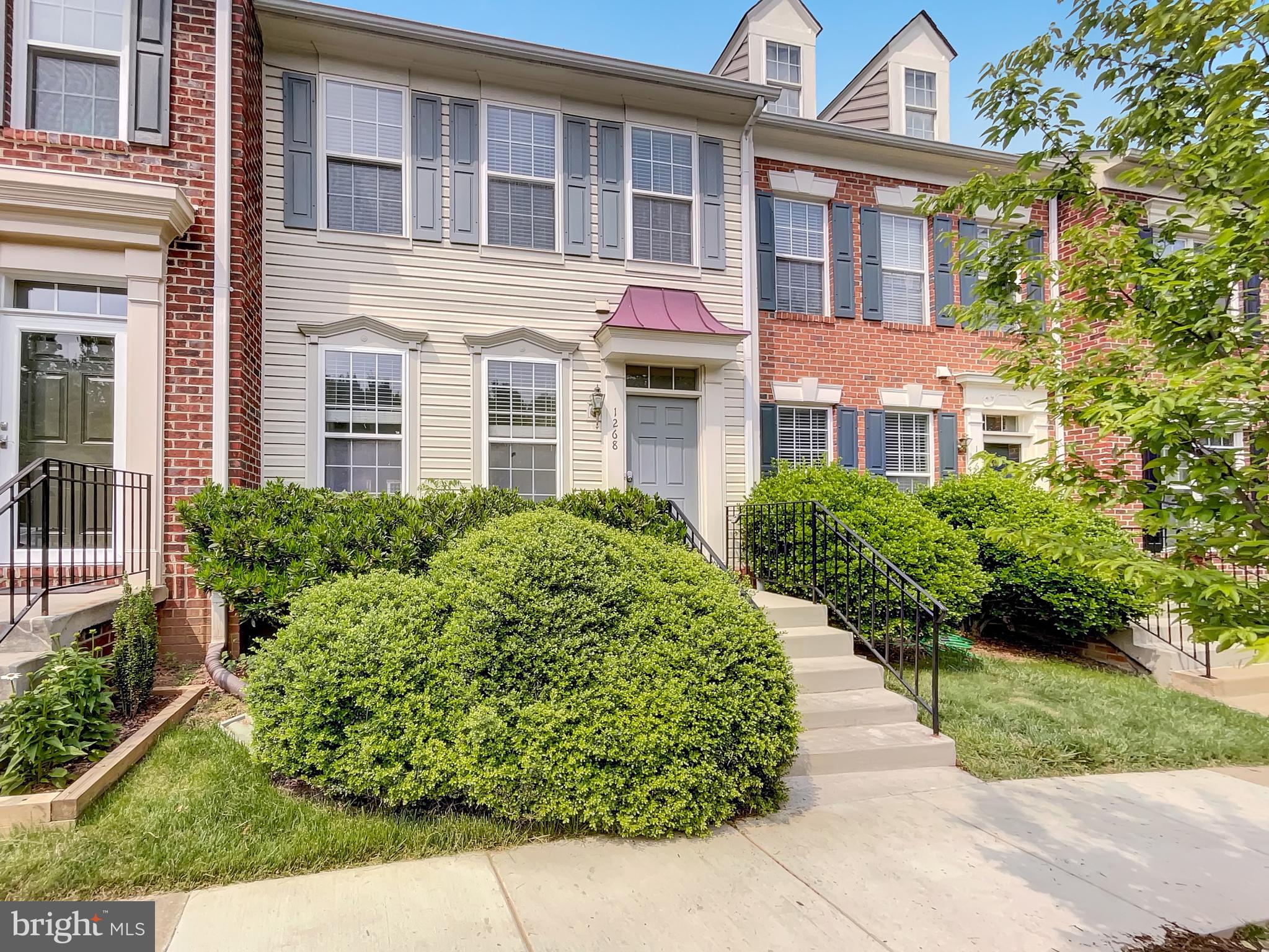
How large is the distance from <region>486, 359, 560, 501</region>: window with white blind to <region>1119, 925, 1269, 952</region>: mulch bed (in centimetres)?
569

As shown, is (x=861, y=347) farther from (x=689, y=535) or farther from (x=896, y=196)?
(x=689, y=535)

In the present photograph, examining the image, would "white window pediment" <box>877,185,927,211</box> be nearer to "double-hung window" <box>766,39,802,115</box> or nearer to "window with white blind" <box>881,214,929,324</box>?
"window with white blind" <box>881,214,929,324</box>

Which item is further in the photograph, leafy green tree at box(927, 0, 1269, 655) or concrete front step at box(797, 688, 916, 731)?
concrete front step at box(797, 688, 916, 731)

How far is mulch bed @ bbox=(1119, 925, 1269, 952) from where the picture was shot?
2.48 m

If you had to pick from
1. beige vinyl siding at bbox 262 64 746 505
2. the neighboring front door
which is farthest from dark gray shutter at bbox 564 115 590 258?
the neighboring front door

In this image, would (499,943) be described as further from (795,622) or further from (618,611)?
(795,622)

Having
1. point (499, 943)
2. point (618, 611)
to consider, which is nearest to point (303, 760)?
point (499, 943)

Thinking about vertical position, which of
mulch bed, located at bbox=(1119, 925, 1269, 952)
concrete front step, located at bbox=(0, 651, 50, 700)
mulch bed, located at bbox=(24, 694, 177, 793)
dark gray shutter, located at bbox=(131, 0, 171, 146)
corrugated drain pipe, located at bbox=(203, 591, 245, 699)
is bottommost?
mulch bed, located at bbox=(1119, 925, 1269, 952)

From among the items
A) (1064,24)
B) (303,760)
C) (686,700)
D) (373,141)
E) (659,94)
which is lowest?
(303,760)

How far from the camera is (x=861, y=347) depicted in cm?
878

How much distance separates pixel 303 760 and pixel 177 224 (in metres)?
4.71

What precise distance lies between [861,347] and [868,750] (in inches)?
235

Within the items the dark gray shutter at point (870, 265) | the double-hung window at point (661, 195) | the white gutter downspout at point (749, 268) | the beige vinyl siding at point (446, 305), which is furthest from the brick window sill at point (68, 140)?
the dark gray shutter at point (870, 265)

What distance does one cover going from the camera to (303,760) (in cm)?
326
